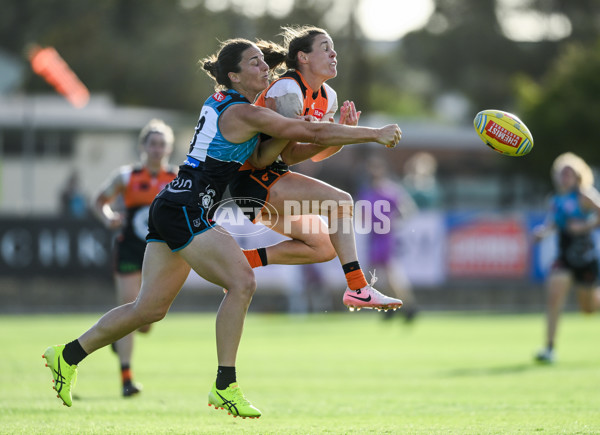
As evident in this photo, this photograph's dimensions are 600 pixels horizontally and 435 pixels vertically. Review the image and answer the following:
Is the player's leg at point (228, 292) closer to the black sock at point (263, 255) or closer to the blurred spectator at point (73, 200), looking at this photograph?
the black sock at point (263, 255)

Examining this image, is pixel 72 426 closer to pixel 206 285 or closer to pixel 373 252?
pixel 373 252

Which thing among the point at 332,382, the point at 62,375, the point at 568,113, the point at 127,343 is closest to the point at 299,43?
the point at 62,375

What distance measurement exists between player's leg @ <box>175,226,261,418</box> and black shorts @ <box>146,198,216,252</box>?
51 millimetres

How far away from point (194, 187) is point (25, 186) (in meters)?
33.3

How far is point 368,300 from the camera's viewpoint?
735cm

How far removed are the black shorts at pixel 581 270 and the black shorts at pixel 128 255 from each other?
562 centimetres

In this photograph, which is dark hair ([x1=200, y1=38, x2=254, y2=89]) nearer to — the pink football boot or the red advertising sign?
the pink football boot

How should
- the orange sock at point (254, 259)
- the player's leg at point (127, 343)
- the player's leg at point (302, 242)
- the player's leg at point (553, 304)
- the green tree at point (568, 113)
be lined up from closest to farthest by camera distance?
the player's leg at point (302, 242) → the orange sock at point (254, 259) → the player's leg at point (127, 343) → the player's leg at point (553, 304) → the green tree at point (568, 113)

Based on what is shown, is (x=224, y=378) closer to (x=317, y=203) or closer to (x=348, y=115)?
(x=317, y=203)

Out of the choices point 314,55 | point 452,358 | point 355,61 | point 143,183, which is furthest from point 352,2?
point 314,55

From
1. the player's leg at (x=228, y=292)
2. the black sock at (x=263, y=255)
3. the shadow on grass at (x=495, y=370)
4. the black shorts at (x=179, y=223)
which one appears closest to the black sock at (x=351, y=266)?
the black sock at (x=263, y=255)

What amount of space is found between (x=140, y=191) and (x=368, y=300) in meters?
3.79

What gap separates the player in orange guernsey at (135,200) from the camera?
10.0 m

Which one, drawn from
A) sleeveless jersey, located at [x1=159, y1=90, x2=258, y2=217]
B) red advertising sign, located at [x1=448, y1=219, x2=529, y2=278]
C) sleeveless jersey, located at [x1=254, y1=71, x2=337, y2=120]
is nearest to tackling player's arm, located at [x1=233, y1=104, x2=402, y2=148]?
sleeveless jersey, located at [x1=159, y1=90, x2=258, y2=217]
